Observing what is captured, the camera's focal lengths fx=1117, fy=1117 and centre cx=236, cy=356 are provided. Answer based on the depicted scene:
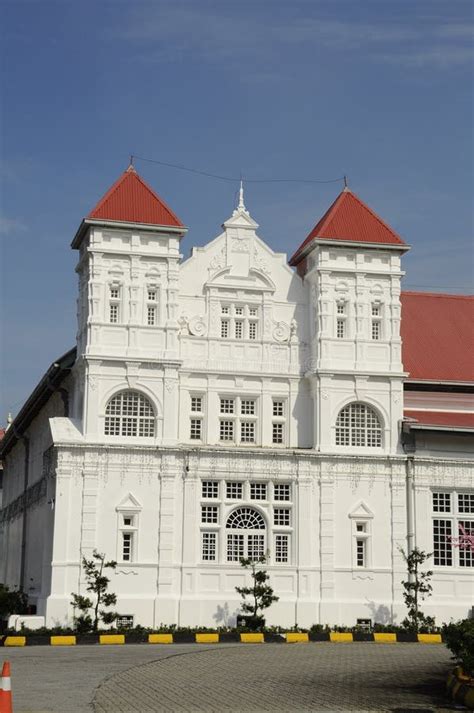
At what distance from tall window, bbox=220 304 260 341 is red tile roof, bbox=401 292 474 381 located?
7.38 m

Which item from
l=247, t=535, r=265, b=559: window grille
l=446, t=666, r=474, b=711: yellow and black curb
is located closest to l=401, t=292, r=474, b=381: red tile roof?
l=247, t=535, r=265, b=559: window grille

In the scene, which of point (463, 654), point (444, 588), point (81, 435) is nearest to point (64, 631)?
point (81, 435)

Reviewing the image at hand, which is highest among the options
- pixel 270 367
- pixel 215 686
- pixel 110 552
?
pixel 270 367

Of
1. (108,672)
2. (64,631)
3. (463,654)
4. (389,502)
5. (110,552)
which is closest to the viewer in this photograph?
(463,654)

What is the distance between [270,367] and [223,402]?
96.6 inches

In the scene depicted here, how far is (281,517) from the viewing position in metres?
44.7

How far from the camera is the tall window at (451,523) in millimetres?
45250

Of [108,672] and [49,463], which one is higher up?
[49,463]

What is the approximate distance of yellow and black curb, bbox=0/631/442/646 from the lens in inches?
1486

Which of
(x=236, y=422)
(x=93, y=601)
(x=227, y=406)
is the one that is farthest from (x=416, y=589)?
(x=93, y=601)

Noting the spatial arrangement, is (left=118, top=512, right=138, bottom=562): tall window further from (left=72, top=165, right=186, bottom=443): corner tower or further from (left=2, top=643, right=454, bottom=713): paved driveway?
(left=2, top=643, right=454, bottom=713): paved driveway

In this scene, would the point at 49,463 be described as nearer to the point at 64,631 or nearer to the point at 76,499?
the point at 76,499

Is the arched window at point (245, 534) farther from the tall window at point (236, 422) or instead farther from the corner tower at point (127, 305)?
the corner tower at point (127, 305)

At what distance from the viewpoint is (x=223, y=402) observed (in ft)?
150
